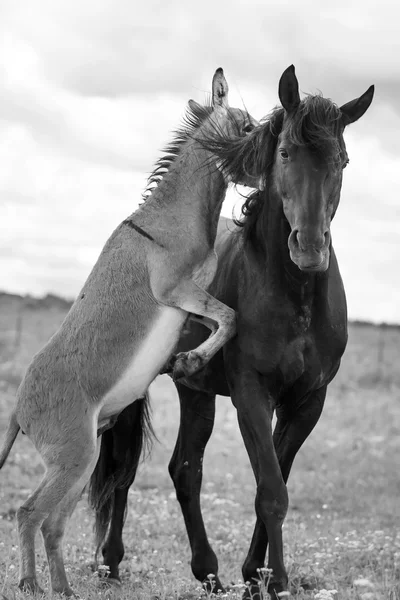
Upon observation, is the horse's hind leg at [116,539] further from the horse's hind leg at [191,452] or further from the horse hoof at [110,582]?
the horse's hind leg at [191,452]

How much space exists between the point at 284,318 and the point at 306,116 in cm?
125

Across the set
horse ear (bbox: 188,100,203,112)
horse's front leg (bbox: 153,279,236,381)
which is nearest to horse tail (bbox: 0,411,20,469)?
horse's front leg (bbox: 153,279,236,381)

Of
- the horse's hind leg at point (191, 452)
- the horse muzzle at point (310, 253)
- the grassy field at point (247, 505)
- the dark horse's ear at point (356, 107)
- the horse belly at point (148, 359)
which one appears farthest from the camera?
the horse's hind leg at point (191, 452)

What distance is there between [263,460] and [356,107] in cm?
225

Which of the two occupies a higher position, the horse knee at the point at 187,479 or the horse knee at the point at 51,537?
the horse knee at the point at 187,479

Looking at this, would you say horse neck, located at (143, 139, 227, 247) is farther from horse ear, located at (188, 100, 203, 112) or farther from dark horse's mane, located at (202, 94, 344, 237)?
horse ear, located at (188, 100, 203, 112)

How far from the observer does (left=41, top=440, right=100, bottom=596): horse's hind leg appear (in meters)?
4.91

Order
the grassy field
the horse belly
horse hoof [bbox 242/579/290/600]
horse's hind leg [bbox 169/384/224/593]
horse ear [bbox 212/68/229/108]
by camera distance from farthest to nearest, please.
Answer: horse's hind leg [bbox 169/384/224/593] → the grassy field → horse ear [bbox 212/68/229/108] → the horse belly → horse hoof [bbox 242/579/290/600]

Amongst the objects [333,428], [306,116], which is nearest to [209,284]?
[306,116]

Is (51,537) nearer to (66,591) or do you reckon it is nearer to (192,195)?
(66,591)

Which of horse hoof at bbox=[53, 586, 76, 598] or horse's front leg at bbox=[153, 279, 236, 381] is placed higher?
horse's front leg at bbox=[153, 279, 236, 381]

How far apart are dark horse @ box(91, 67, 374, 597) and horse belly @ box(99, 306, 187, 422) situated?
382mm

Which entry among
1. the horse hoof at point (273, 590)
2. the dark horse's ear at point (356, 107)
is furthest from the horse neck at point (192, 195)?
the horse hoof at point (273, 590)

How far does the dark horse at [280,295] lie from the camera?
4742 mm
